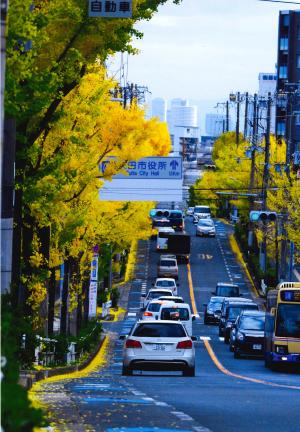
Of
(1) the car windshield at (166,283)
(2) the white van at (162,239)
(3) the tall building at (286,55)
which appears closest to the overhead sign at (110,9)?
(1) the car windshield at (166,283)

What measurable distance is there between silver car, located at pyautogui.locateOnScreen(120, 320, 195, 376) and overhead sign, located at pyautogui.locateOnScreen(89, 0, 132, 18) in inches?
390

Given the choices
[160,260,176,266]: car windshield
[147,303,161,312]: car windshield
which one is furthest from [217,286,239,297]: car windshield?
[147,303,161,312]: car windshield

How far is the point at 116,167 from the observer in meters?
34.6

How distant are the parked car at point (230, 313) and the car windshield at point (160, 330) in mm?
20496

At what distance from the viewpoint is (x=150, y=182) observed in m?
49.8

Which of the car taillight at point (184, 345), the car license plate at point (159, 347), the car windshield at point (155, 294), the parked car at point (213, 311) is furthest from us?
the car windshield at point (155, 294)

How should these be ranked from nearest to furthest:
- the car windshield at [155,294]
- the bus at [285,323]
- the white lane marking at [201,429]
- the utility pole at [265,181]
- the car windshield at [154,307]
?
1. the white lane marking at [201,429]
2. the bus at [285,323]
3. the car windshield at [154,307]
4. the car windshield at [155,294]
5. the utility pole at [265,181]

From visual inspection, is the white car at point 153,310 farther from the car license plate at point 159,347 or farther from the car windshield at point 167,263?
the car windshield at point 167,263

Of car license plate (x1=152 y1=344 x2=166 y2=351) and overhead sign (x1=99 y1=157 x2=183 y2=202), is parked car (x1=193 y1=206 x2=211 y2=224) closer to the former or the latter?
overhead sign (x1=99 y1=157 x2=183 y2=202)

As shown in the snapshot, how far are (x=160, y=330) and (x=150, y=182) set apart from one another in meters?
20.7

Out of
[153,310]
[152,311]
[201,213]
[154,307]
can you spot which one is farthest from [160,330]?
Answer: [201,213]

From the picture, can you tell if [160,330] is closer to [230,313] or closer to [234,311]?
[230,313]

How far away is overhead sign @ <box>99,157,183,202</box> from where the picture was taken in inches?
1909

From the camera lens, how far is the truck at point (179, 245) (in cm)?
9425
